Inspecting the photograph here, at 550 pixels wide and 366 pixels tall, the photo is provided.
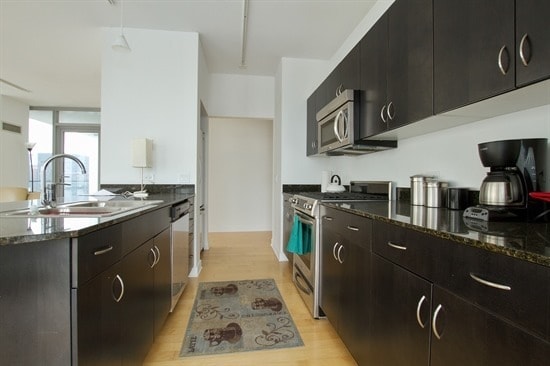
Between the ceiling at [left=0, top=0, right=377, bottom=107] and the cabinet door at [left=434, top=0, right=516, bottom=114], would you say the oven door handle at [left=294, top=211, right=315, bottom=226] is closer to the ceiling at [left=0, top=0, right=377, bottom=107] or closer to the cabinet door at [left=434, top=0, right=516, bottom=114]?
the cabinet door at [left=434, top=0, right=516, bottom=114]

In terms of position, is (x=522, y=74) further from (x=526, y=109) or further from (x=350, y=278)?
(x=350, y=278)

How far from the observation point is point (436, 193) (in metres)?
1.65

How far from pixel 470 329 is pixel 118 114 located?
136 inches

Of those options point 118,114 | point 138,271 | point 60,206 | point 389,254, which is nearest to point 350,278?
point 389,254

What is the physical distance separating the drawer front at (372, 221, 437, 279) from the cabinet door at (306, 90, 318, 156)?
2147mm

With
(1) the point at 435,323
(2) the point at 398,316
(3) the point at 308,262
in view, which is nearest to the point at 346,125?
(3) the point at 308,262

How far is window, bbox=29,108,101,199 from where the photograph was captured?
6043mm

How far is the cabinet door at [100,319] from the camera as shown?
0.92 m

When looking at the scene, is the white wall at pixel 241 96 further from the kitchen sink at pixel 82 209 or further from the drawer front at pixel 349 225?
the drawer front at pixel 349 225

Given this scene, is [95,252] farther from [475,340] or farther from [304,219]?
[304,219]

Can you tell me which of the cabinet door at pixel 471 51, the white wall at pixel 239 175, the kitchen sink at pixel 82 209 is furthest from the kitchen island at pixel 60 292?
the white wall at pixel 239 175

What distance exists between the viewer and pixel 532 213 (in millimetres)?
1117

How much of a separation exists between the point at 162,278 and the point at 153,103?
6.89 feet

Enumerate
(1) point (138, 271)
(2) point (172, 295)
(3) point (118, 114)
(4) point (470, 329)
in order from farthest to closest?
(3) point (118, 114)
(2) point (172, 295)
(1) point (138, 271)
(4) point (470, 329)
